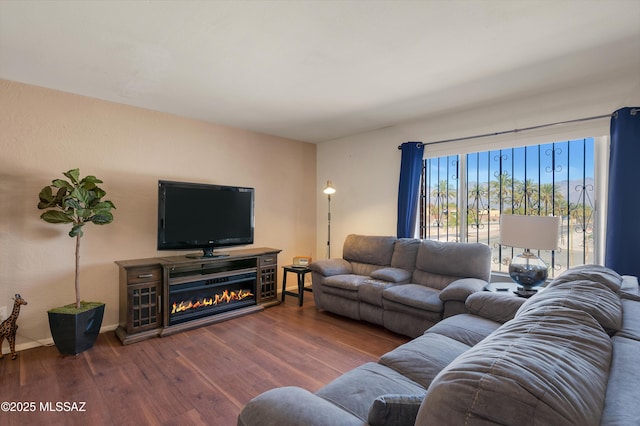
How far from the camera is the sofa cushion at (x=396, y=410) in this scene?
89cm

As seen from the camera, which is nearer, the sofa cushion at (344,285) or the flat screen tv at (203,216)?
the flat screen tv at (203,216)

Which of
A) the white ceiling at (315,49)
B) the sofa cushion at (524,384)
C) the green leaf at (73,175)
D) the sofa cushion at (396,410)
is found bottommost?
the sofa cushion at (396,410)

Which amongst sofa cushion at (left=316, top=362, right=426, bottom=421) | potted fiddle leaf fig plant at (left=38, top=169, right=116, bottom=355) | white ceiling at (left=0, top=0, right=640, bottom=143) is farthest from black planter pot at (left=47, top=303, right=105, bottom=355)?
sofa cushion at (left=316, top=362, right=426, bottom=421)

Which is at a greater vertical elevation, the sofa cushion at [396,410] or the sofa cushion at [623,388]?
the sofa cushion at [623,388]

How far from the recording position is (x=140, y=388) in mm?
2203

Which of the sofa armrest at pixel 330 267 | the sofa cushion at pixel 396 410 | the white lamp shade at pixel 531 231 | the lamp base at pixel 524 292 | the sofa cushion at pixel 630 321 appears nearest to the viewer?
the sofa cushion at pixel 396 410

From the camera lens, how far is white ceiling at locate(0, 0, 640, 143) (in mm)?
1798

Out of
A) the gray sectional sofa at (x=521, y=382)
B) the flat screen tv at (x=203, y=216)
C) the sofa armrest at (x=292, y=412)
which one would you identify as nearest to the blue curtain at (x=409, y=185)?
the flat screen tv at (x=203, y=216)

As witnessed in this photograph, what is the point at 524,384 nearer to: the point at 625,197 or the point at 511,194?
the point at 625,197

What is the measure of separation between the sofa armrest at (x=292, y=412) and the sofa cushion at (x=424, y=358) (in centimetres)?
61

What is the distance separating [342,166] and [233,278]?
2452 millimetres

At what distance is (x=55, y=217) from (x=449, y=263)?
12.7ft

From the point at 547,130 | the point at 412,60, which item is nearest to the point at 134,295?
the point at 412,60

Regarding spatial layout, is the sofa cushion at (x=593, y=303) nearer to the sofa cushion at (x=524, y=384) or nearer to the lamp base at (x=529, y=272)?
the sofa cushion at (x=524, y=384)
